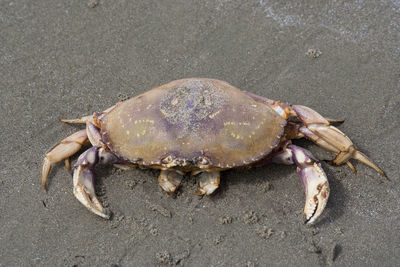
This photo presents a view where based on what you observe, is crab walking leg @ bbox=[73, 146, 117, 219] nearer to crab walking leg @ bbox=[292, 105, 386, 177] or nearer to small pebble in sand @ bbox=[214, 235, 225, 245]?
small pebble in sand @ bbox=[214, 235, 225, 245]

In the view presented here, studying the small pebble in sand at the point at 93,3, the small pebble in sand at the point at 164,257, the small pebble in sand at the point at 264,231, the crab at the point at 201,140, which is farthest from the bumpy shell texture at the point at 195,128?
the small pebble in sand at the point at 93,3

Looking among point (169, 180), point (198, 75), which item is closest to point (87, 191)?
point (169, 180)

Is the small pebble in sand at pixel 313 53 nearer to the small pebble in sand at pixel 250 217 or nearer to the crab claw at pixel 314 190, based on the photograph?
the crab claw at pixel 314 190

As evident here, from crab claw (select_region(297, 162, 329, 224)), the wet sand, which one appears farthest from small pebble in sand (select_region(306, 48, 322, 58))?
crab claw (select_region(297, 162, 329, 224))

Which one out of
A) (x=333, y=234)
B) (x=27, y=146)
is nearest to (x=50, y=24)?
(x=27, y=146)

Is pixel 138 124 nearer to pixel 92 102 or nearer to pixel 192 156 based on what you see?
pixel 192 156

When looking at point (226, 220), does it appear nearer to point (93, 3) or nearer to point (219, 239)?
point (219, 239)

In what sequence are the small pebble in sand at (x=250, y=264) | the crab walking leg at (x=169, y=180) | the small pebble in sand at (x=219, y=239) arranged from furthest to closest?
the crab walking leg at (x=169, y=180)
the small pebble in sand at (x=219, y=239)
the small pebble in sand at (x=250, y=264)
